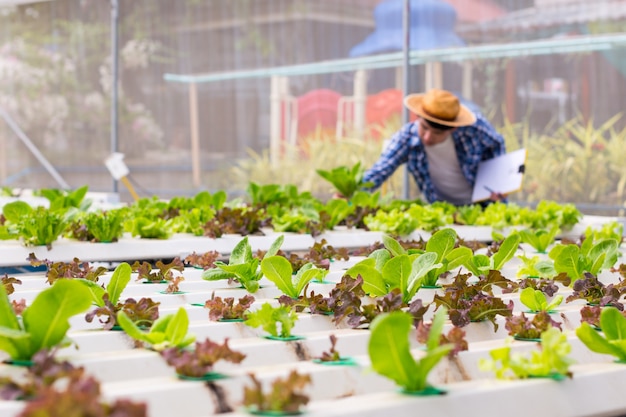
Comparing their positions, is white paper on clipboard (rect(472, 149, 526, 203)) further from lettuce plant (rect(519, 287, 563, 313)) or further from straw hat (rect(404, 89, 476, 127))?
lettuce plant (rect(519, 287, 563, 313))

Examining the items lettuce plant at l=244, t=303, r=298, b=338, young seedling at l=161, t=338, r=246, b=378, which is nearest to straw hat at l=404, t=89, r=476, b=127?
lettuce plant at l=244, t=303, r=298, b=338

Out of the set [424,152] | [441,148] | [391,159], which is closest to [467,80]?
[441,148]

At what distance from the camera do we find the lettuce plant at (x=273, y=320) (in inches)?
61.4

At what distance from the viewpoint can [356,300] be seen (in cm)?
171

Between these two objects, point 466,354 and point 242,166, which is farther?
point 242,166

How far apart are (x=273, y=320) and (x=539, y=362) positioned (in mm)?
440

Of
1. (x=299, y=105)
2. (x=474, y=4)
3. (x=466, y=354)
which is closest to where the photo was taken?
(x=466, y=354)

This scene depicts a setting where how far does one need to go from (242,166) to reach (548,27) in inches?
118

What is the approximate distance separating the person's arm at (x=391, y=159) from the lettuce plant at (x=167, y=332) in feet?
12.2

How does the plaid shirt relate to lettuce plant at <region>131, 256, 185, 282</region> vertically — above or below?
below

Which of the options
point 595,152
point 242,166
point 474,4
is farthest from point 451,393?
point 242,166

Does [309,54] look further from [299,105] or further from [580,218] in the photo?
[580,218]

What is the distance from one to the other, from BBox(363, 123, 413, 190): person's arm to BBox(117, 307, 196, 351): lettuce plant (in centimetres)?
372

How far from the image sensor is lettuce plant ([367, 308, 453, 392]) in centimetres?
120
